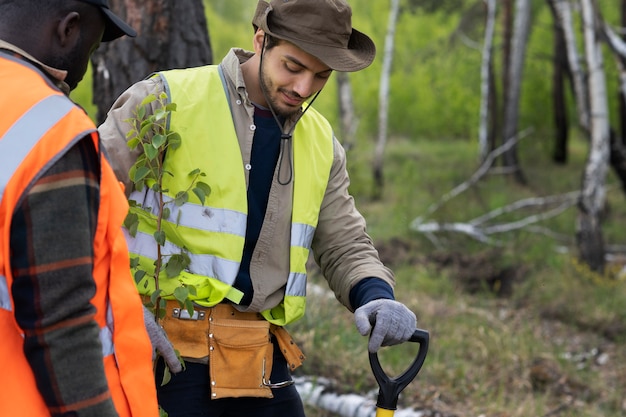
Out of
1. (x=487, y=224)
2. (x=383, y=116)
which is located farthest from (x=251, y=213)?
(x=383, y=116)

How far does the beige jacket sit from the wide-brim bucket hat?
179 millimetres

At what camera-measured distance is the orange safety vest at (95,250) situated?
1598 mm

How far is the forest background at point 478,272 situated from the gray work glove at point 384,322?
2057mm

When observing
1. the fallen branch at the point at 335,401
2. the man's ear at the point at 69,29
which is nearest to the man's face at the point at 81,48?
the man's ear at the point at 69,29

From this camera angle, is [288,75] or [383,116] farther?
[383,116]

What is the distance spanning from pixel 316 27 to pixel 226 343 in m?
1.00

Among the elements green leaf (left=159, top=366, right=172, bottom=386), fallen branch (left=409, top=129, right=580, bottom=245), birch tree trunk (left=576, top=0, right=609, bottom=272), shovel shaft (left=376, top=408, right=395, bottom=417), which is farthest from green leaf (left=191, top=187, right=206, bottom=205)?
fallen branch (left=409, top=129, right=580, bottom=245)

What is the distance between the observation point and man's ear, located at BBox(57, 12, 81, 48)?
1.75 metres

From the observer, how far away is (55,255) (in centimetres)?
161

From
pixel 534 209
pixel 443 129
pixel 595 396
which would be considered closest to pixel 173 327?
pixel 595 396

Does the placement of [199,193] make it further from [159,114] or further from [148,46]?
[148,46]

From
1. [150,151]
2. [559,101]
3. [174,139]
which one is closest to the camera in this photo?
[150,151]

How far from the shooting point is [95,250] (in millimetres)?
1718

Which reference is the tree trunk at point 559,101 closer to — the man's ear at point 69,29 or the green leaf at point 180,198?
the green leaf at point 180,198
